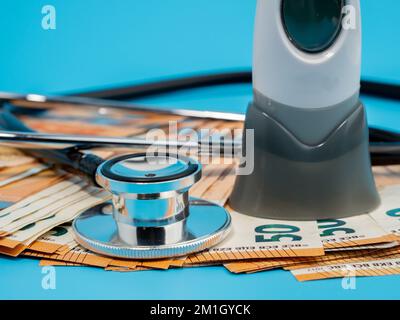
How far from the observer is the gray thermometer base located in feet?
2.41

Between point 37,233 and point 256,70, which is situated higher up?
point 256,70

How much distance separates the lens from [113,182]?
0.65 metres

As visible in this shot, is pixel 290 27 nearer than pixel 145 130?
Yes

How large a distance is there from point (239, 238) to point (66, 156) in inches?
11.4

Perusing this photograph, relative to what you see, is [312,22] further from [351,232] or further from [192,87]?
[192,87]

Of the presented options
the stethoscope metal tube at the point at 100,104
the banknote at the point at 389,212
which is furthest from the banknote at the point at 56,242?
the stethoscope metal tube at the point at 100,104

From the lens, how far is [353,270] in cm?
65

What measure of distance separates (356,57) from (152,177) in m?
0.26

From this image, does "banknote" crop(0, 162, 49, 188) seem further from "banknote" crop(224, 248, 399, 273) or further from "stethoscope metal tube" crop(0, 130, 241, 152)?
"banknote" crop(224, 248, 399, 273)

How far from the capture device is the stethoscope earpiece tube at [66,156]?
81 centimetres

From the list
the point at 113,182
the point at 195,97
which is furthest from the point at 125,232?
the point at 195,97
